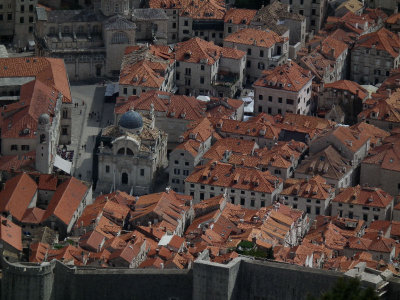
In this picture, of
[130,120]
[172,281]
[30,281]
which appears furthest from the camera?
[130,120]

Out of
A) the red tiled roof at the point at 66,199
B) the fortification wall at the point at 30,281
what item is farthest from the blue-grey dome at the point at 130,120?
the fortification wall at the point at 30,281

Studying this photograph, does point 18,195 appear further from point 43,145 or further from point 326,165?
point 326,165

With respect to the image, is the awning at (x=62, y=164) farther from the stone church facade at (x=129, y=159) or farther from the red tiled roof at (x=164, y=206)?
the red tiled roof at (x=164, y=206)

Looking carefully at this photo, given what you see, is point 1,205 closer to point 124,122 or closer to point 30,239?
point 30,239

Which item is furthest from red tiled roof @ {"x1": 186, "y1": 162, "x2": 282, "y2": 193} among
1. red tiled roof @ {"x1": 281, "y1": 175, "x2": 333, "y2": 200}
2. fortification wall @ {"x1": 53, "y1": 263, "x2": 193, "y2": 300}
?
fortification wall @ {"x1": 53, "y1": 263, "x2": 193, "y2": 300}

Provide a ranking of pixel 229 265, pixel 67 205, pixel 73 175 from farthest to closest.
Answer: pixel 73 175, pixel 67 205, pixel 229 265

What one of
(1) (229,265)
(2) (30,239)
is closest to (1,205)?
(2) (30,239)

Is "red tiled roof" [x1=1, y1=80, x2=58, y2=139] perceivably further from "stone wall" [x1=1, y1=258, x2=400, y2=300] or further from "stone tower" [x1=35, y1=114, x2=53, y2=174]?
"stone wall" [x1=1, y1=258, x2=400, y2=300]

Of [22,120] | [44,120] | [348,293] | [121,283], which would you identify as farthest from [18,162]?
[348,293]
